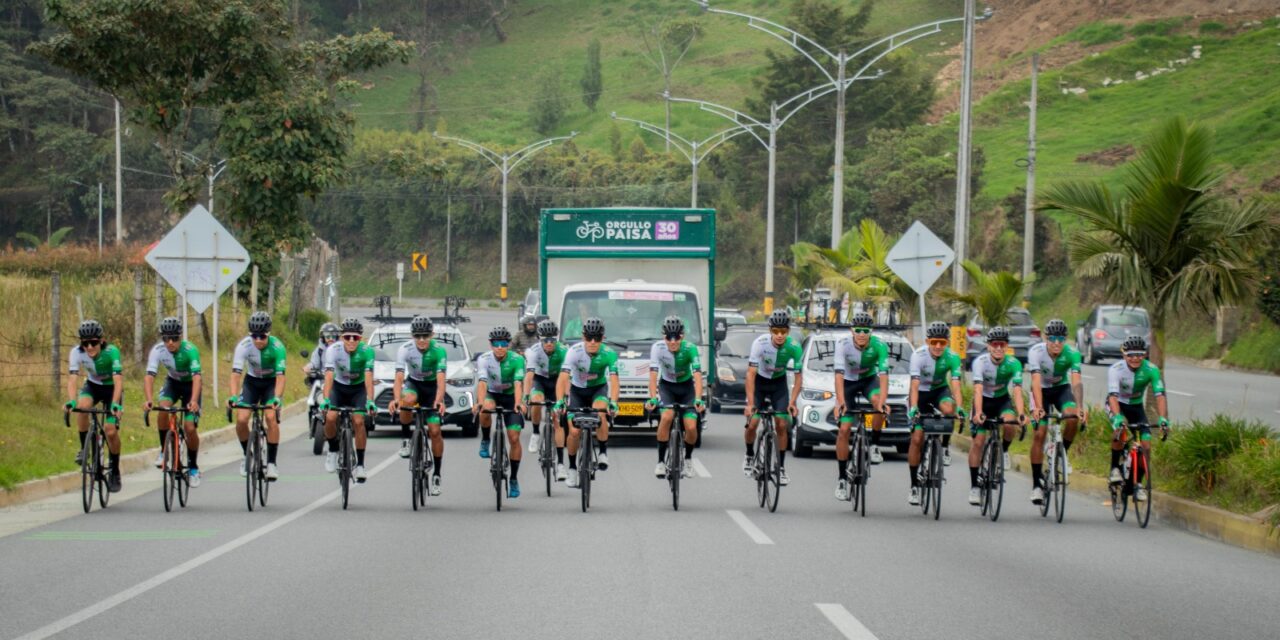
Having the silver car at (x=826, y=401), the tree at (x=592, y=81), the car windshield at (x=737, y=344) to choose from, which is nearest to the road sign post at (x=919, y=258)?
the silver car at (x=826, y=401)

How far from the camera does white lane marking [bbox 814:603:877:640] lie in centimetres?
830

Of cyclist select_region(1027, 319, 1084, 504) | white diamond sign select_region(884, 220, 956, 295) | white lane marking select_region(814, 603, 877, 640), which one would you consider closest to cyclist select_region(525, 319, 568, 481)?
cyclist select_region(1027, 319, 1084, 504)

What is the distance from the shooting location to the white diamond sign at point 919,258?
77.5 feet

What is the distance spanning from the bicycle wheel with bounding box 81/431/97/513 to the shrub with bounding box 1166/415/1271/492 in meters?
10.4

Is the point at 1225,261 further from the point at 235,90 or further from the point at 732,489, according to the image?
the point at 235,90

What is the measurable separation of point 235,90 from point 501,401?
18.7 m

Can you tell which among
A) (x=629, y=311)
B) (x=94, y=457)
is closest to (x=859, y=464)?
(x=94, y=457)

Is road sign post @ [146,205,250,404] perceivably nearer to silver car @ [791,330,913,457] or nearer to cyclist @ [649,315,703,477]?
silver car @ [791,330,913,457]

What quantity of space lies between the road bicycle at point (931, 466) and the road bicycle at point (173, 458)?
23.4 ft

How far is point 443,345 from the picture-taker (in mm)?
23828

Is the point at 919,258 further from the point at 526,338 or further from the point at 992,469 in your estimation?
the point at 992,469

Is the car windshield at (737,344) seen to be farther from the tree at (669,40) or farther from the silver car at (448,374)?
the tree at (669,40)

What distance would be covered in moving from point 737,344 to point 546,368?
1405 centimetres

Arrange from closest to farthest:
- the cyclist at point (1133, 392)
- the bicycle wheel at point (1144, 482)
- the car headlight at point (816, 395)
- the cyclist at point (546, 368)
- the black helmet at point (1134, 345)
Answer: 1. the bicycle wheel at point (1144, 482)
2. the cyclist at point (1133, 392)
3. the black helmet at point (1134, 345)
4. the cyclist at point (546, 368)
5. the car headlight at point (816, 395)
